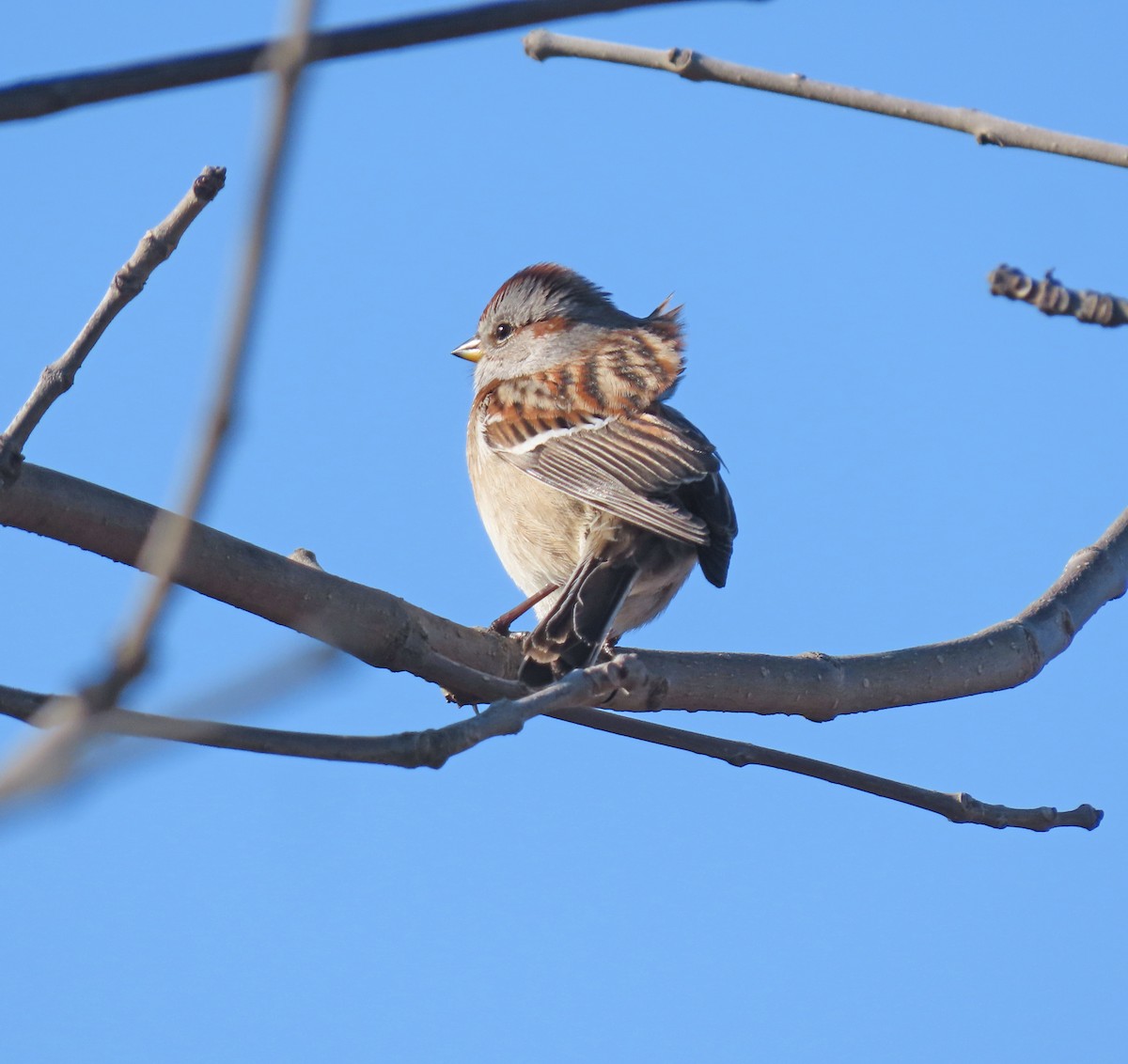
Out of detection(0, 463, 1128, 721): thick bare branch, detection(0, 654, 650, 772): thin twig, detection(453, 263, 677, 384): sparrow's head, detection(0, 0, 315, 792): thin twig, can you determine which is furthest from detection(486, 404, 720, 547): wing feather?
detection(0, 0, 315, 792): thin twig

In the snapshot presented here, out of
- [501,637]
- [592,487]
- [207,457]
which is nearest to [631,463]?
[592,487]

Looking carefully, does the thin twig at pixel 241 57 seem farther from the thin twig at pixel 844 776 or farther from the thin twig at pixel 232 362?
the thin twig at pixel 844 776

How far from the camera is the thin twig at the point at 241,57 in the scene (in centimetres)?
123

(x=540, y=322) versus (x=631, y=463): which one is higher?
(x=540, y=322)

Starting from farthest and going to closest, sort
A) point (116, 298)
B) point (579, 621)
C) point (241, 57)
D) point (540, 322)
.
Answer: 1. point (540, 322)
2. point (579, 621)
3. point (116, 298)
4. point (241, 57)

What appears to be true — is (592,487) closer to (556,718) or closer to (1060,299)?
(556,718)

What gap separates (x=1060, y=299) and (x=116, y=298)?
1454 mm

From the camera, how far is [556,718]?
3.46 metres

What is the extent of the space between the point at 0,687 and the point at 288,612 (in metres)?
1.30

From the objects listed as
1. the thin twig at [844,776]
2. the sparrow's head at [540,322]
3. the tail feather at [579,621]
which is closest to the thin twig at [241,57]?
the thin twig at [844,776]

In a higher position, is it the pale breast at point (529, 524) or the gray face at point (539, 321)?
the gray face at point (539, 321)

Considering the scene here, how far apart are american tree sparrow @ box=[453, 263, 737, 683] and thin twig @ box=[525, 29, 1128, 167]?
6.82 ft

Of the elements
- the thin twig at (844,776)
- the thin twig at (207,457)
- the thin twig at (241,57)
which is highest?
the thin twig at (844,776)

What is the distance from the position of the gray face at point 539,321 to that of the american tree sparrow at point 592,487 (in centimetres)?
2
